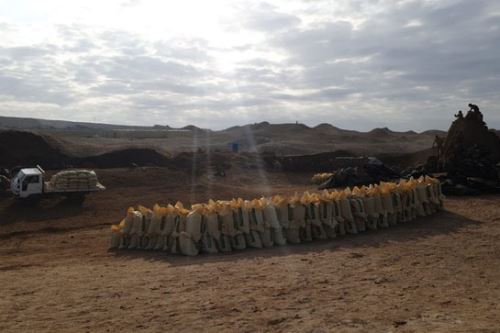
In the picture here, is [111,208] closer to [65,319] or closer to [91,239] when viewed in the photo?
[91,239]

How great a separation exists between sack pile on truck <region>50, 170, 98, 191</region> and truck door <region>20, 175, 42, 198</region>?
0.73 meters

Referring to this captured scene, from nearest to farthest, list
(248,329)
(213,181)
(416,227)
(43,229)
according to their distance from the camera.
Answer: (248,329) < (416,227) < (43,229) < (213,181)

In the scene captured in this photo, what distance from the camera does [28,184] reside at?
20.1 meters

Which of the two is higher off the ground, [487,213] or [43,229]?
[487,213]

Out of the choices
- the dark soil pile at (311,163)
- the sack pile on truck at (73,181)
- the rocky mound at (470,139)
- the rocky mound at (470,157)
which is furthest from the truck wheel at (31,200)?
the dark soil pile at (311,163)

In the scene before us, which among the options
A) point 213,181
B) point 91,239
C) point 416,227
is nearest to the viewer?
point 416,227

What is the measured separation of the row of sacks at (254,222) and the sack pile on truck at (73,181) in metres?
10.0

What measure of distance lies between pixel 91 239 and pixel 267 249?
5.37 meters

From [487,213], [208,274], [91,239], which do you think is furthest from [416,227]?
[91,239]

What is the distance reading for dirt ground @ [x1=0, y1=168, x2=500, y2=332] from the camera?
225 inches

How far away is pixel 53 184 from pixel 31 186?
40.2 inches

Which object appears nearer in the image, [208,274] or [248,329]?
[248,329]

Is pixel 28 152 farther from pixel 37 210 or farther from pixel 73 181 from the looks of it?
pixel 37 210

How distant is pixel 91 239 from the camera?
13.6 m
